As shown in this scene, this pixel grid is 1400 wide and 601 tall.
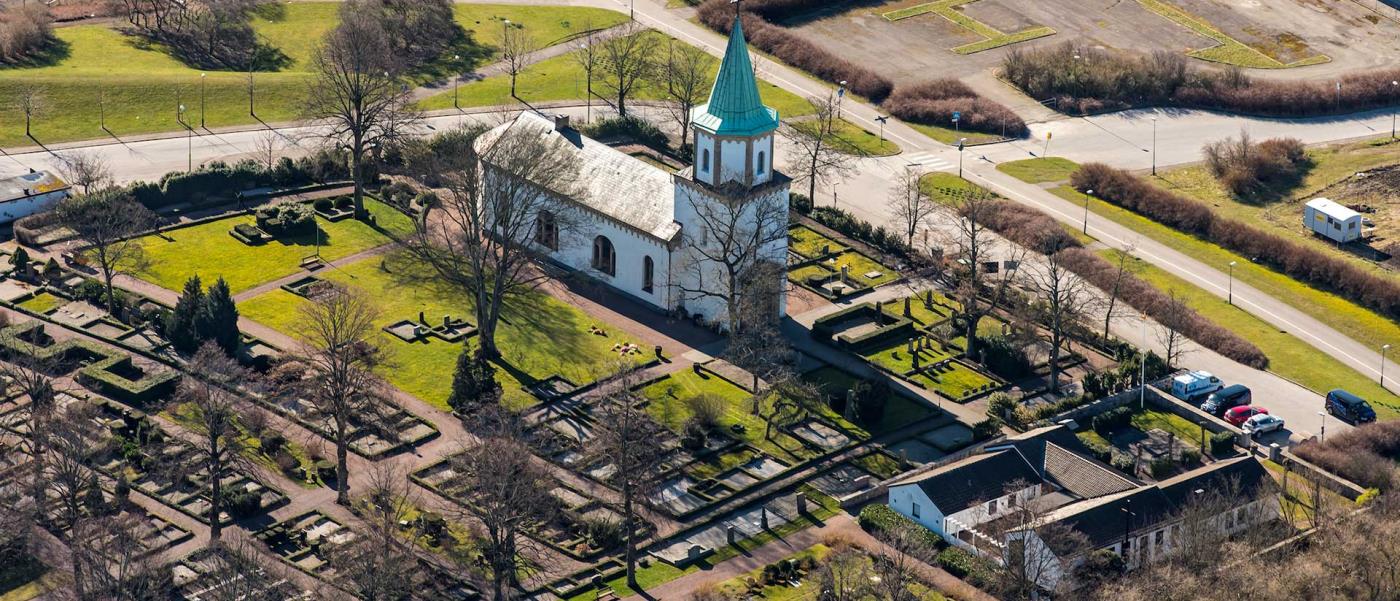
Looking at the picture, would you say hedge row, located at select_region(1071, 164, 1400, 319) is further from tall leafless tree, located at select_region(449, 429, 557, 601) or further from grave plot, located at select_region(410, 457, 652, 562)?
tall leafless tree, located at select_region(449, 429, 557, 601)

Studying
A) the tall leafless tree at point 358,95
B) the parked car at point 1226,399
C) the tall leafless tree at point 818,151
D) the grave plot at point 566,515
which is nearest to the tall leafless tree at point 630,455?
the grave plot at point 566,515

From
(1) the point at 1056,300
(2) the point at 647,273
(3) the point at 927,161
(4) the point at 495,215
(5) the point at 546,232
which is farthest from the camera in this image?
(3) the point at 927,161

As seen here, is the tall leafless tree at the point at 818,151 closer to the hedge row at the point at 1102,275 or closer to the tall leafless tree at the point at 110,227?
the hedge row at the point at 1102,275

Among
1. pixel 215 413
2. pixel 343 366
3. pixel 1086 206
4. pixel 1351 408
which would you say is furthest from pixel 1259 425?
pixel 215 413

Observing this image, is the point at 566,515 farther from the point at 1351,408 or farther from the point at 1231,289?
the point at 1231,289

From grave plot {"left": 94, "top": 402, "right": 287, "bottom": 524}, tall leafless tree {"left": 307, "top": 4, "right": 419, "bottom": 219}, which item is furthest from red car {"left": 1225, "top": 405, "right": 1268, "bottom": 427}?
tall leafless tree {"left": 307, "top": 4, "right": 419, "bottom": 219}

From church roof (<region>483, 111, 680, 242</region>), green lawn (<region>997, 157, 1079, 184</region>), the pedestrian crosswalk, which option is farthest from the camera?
the pedestrian crosswalk

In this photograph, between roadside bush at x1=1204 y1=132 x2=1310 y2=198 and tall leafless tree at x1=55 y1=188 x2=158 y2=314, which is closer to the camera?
tall leafless tree at x1=55 y1=188 x2=158 y2=314
